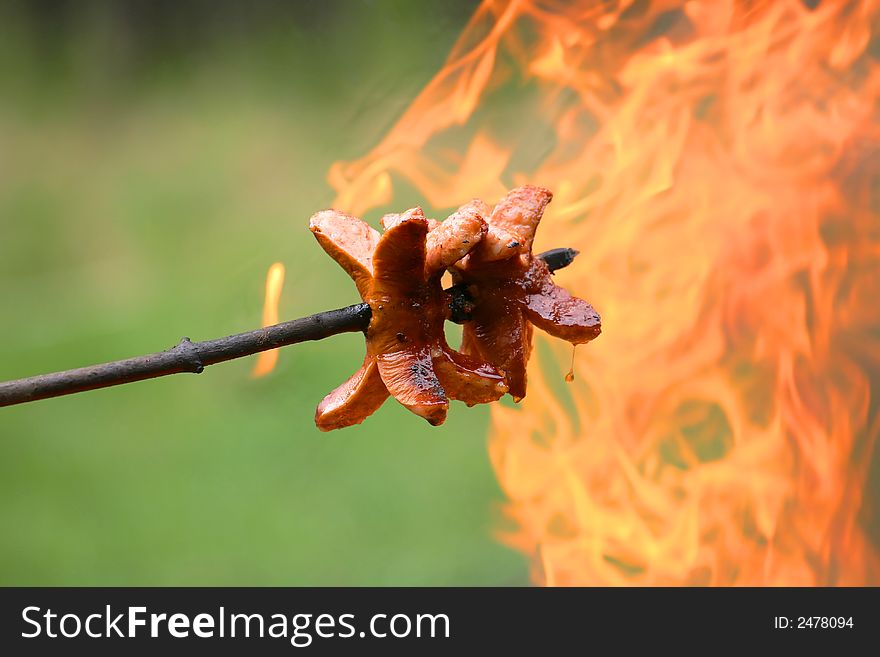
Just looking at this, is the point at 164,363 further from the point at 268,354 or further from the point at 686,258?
the point at 686,258

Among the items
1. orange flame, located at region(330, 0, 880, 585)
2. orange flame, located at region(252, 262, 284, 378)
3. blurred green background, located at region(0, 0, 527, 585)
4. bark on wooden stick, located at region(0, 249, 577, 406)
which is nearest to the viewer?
bark on wooden stick, located at region(0, 249, 577, 406)

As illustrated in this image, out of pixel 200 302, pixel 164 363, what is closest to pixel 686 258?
pixel 200 302

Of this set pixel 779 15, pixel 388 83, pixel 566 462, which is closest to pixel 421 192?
pixel 388 83

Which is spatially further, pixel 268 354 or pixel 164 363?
pixel 268 354

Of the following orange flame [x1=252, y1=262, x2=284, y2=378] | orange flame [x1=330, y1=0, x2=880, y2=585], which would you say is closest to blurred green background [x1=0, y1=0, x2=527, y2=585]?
orange flame [x1=252, y1=262, x2=284, y2=378]

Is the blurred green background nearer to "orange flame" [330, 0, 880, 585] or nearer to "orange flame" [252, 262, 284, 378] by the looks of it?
"orange flame" [252, 262, 284, 378]
